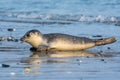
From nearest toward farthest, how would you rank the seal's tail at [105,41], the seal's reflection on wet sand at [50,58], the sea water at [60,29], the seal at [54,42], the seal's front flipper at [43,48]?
the sea water at [60,29] → the seal's reflection on wet sand at [50,58] → the seal's front flipper at [43,48] → the seal at [54,42] → the seal's tail at [105,41]

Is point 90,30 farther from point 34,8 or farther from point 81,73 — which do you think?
point 34,8

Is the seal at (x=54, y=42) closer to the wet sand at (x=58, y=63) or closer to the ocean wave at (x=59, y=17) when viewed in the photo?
the wet sand at (x=58, y=63)

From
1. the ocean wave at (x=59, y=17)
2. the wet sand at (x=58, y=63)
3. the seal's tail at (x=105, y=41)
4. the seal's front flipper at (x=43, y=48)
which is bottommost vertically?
the wet sand at (x=58, y=63)

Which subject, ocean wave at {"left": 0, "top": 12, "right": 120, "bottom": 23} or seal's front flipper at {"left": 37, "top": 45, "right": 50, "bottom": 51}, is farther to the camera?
ocean wave at {"left": 0, "top": 12, "right": 120, "bottom": 23}

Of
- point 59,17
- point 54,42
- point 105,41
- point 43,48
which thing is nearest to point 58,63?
point 43,48

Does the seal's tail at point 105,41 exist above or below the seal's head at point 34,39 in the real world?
below

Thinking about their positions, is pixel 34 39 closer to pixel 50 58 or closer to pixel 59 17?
pixel 50 58

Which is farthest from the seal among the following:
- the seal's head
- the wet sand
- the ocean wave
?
the ocean wave

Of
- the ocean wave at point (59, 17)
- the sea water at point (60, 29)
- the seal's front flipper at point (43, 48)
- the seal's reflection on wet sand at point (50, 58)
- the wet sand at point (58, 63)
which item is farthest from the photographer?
the ocean wave at point (59, 17)

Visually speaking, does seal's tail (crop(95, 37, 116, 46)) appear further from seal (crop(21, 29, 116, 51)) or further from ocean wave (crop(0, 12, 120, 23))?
ocean wave (crop(0, 12, 120, 23))

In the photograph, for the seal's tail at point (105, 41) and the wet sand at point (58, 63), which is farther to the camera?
the seal's tail at point (105, 41)

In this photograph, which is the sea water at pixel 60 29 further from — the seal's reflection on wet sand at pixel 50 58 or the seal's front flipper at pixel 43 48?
the seal's front flipper at pixel 43 48

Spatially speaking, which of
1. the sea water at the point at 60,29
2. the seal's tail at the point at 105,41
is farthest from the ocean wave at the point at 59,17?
the seal's tail at the point at 105,41

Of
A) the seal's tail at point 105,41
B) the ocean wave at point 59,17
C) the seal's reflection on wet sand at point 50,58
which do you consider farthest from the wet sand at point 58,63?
the ocean wave at point 59,17
